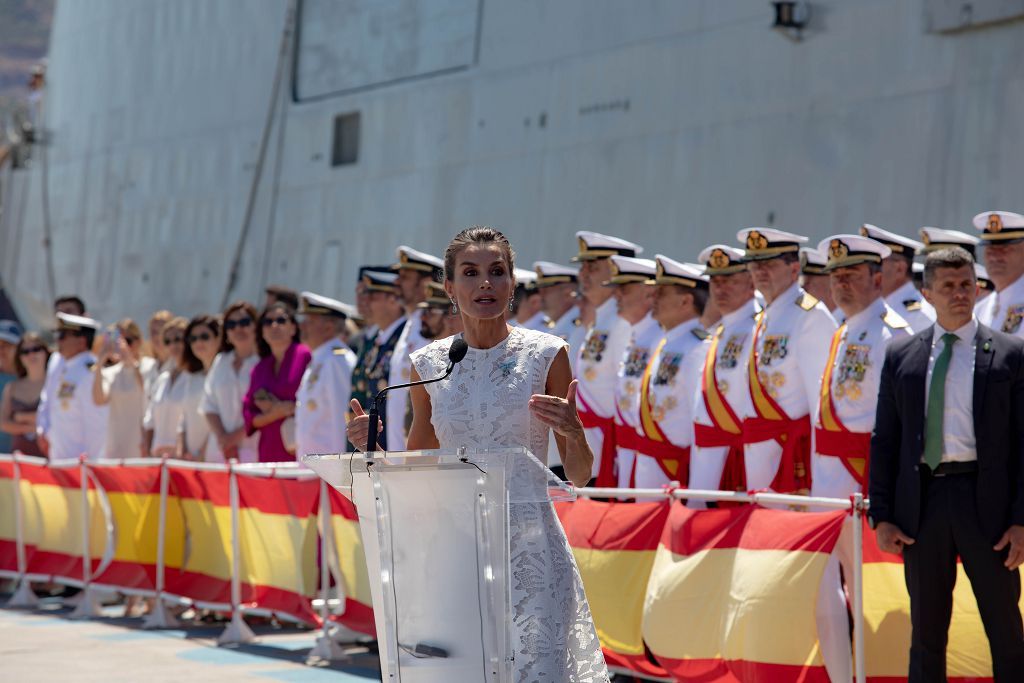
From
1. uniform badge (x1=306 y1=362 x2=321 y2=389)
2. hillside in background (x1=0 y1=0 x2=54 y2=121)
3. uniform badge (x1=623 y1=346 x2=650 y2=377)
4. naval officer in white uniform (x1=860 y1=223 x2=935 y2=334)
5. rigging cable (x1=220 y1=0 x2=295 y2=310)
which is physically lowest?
uniform badge (x1=306 y1=362 x2=321 y2=389)

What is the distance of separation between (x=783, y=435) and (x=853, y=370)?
450mm

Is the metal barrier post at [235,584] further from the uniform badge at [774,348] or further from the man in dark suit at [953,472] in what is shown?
the man in dark suit at [953,472]

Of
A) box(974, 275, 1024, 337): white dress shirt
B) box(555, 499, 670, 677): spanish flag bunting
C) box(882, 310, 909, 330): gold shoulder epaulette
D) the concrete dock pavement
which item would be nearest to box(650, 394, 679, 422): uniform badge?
box(555, 499, 670, 677): spanish flag bunting

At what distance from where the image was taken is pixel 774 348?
20.1 feet

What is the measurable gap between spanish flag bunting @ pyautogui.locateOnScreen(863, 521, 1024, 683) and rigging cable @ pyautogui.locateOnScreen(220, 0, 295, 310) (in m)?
13.8

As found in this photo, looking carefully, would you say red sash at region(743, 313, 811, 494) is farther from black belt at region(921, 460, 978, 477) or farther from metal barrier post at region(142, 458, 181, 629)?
metal barrier post at region(142, 458, 181, 629)

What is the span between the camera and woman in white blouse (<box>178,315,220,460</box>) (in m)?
9.18

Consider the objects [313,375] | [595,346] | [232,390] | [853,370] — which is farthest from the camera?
[232,390]

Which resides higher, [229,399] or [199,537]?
[229,399]

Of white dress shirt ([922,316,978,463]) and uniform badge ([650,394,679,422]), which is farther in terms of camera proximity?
uniform badge ([650,394,679,422])

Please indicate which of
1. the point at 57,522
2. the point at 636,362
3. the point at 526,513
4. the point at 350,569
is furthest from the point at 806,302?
the point at 57,522

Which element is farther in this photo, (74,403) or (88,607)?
(74,403)

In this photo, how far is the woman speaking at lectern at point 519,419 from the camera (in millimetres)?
3330

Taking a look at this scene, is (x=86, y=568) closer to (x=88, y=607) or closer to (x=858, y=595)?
(x=88, y=607)
